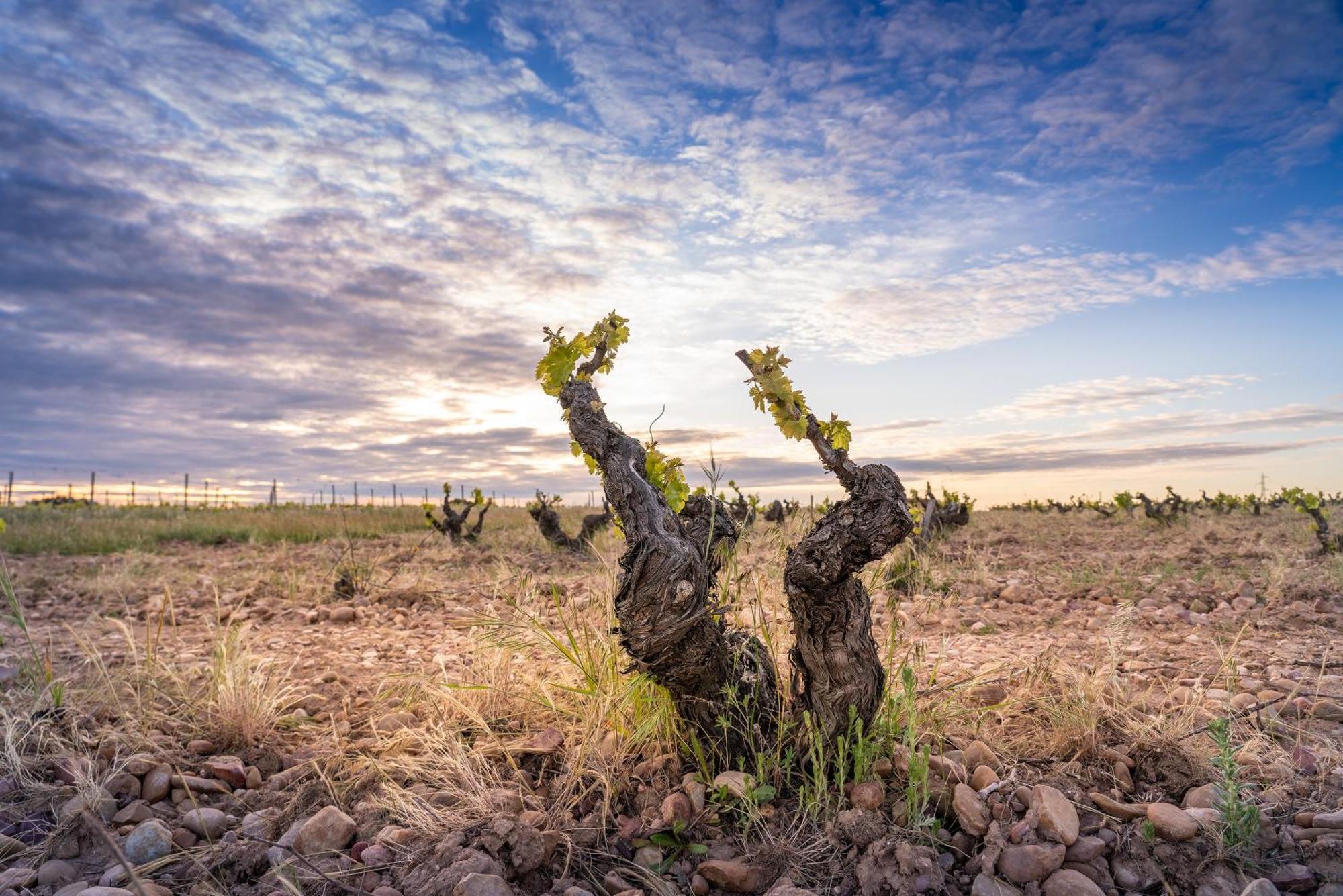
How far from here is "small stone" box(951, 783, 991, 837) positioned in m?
2.80

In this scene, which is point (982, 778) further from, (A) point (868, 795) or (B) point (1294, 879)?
(B) point (1294, 879)

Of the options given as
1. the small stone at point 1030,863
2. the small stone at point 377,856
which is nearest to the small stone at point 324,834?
the small stone at point 377,856

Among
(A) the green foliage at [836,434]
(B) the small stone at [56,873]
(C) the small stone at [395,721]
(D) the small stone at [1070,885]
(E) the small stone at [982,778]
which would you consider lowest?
(B) the small stone at [56,873]

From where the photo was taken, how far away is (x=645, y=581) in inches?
106

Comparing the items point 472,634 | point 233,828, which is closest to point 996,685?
point 472,634

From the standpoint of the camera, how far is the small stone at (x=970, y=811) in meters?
2.80

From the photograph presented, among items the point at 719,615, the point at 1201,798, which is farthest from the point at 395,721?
the point at 1201,798

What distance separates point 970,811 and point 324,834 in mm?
2464

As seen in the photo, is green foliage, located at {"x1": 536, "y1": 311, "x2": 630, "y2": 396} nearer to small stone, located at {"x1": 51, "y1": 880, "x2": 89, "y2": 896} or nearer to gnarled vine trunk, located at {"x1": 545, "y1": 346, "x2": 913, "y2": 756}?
gnarled vine trunk, located at {"x1": 545, "y1": 346, "x2": 913, "y2": 756}

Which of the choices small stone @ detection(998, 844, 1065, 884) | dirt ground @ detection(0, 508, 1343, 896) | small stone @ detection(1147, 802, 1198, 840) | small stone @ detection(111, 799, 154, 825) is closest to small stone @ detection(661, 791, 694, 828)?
dirt ground @ detection(0, 508, 1343, 896)

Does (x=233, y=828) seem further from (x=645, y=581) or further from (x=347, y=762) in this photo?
(x=645, y=581)

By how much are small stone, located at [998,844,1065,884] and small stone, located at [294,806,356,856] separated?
8.05 ft

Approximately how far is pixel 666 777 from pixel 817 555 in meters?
1.21

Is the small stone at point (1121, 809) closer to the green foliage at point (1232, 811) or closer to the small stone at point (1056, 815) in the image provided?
the small stone at point (1056, 815)
